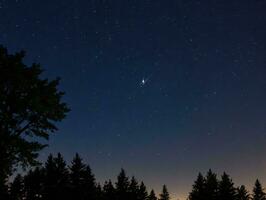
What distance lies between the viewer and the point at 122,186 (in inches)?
2227

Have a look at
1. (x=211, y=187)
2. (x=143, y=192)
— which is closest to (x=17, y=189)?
(x=143, y=192)

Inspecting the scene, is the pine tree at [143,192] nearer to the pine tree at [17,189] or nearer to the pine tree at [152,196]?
the pine tree at [152,196]

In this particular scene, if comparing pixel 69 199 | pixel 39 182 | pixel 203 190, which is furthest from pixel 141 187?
pixel 69 199

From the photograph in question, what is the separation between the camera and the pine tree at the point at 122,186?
56.0m

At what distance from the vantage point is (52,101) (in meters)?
20.8

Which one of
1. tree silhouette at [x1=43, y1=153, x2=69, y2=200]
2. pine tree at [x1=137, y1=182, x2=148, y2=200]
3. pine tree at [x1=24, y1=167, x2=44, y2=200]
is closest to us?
tree silhouette at [x1=43, y1=153, x2=69, y2=200]

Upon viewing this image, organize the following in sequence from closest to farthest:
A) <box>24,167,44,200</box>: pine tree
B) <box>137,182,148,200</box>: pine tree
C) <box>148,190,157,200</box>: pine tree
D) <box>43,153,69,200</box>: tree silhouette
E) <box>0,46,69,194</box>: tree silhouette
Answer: <box>0,46,69,194</box>: tree silhouette < <box>43,153,69,200</box>: tree silhouette < <box>24,167,44,200</box>: pine tree < <box>137,182,148,200</box>: pine tree < <box>148,190,157,200</box>: pine tree

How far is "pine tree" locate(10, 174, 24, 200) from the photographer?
180 ft

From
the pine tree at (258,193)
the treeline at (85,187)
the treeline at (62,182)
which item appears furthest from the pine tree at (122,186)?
the pine tree at (258,193)

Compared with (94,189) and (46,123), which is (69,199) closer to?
(94,189)

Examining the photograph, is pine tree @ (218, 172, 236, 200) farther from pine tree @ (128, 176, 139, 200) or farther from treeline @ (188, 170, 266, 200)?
pine tree @ (128, 176, 139, 200)

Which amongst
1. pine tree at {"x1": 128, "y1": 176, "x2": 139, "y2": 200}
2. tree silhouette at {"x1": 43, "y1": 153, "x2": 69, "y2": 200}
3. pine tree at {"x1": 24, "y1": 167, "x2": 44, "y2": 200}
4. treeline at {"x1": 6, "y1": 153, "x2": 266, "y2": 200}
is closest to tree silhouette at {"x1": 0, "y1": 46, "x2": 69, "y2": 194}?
treeline at {"x1": 6, "y1": 153, "x2": 266, "y2": 200}

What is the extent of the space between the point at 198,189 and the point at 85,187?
20.5 metres

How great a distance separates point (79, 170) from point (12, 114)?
2603cm
